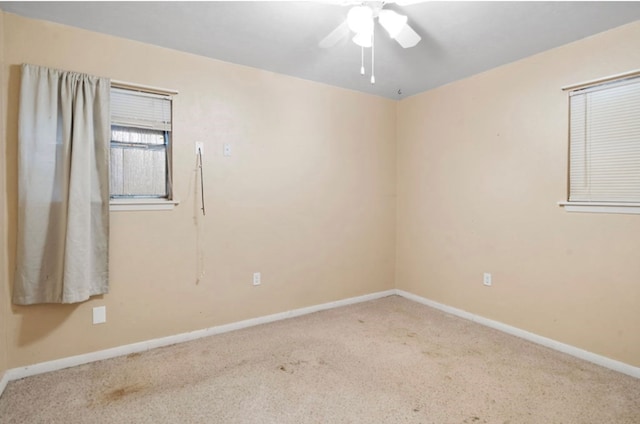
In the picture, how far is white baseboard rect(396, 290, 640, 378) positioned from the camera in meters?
2.34

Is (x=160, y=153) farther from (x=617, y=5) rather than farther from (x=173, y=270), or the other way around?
(x=617, y=5)

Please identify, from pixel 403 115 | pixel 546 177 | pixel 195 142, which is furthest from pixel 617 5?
pixel 195 142

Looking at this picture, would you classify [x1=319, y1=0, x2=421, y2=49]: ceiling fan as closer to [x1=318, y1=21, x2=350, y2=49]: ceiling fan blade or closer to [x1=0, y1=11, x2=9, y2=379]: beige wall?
[x1=318, y1=21, x2=350, y2=49]: ceiling fan blade

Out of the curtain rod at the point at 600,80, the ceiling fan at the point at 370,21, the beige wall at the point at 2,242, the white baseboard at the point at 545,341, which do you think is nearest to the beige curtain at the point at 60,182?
the beige wall at the point at 2,242

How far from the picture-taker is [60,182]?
91.2 inches

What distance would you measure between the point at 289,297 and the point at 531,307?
2195 mm

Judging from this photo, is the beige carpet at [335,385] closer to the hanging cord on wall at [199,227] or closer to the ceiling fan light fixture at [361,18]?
the hanging cord on wall at [199,227]

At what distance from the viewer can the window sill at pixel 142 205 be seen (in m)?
2.54

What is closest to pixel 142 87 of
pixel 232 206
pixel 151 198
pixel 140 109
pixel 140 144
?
pixel 140 109

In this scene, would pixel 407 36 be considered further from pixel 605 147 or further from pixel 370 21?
pixel 605 147

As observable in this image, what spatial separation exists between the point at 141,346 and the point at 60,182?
1.37m

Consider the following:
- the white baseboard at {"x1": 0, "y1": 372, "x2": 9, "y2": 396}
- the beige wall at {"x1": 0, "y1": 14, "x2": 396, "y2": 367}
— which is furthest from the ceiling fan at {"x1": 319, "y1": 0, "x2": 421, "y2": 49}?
the white baseboard at {"x1": 0, "y1": 372, "x2": 9, "y2": 396}

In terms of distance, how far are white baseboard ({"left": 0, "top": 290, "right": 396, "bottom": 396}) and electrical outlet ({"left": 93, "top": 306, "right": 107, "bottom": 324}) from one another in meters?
0.23

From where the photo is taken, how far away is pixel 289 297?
11.2 ft
